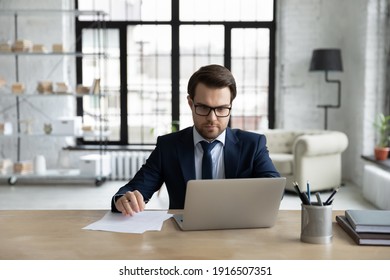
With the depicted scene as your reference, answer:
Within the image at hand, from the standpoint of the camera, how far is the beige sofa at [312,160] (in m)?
6.03

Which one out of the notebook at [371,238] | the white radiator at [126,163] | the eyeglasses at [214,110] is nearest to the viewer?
the notebook at [371,238]

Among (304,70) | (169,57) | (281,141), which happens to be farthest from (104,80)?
(304,70)

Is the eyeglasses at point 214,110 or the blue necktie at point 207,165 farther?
the blue necktie at point 207,165

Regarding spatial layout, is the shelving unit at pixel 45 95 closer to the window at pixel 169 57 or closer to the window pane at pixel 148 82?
the window at pixel 169 57

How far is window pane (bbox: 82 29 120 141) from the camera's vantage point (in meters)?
7.57

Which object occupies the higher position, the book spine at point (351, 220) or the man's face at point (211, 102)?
the man's face at point (211, 102)

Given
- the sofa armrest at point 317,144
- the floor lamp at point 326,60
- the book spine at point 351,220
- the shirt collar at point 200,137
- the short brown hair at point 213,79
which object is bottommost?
the sofa armrest at point 317,144

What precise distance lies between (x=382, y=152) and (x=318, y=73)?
65.5 inches

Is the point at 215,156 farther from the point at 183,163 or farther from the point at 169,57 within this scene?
the point at 169,57

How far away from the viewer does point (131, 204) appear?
6.21 feet

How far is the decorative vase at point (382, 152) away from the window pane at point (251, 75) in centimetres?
187

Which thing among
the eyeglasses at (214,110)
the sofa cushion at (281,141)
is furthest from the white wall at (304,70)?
the eyeglasses at (214,110)

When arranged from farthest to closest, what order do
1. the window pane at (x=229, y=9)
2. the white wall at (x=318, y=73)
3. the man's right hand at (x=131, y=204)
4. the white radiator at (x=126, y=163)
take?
the window pane at (x=229, y=9), the white radiator at (x=126, y=163), the white wall at (x=318, y=73), the man's right hand at (x=131, y=204)
